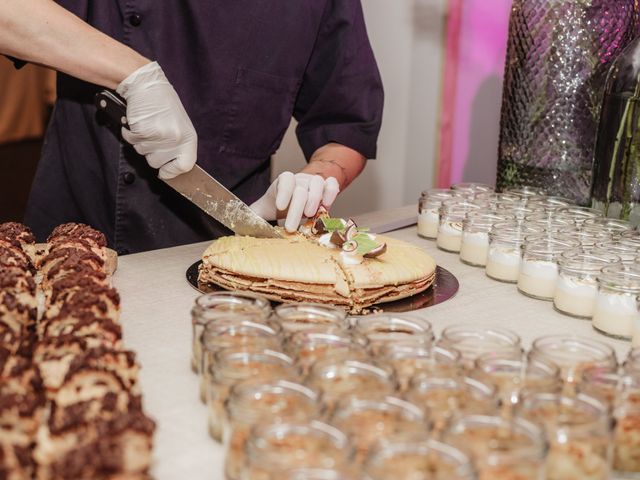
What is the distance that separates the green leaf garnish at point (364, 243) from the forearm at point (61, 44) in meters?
0.77

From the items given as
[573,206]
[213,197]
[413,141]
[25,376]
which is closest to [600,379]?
[25,376]

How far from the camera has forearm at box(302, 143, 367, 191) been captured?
268 cm

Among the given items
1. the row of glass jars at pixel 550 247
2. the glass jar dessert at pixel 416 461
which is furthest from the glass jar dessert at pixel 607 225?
the glass jar dessert at pixel 416 461

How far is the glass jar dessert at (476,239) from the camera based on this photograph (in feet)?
7.36

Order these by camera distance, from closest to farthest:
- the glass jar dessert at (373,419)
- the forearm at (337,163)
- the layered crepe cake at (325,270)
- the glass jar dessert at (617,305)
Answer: the glass jar dessert at (373,419) → the glass jar dessert at (617,305) → the layered crepe cake at (325,270) → the forearm at (337,163)

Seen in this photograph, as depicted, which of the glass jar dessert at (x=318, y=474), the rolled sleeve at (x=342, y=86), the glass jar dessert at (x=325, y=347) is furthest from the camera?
the rolled sleeve at (x=342, y=86)

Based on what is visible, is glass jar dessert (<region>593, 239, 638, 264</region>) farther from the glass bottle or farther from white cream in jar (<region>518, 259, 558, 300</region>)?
the glass bottle

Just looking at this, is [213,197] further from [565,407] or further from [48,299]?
Result: [565,407]

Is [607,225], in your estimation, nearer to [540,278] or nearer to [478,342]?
[540,278]

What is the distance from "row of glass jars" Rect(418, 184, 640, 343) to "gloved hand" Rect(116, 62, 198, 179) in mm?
772

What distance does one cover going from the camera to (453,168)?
12.7ft

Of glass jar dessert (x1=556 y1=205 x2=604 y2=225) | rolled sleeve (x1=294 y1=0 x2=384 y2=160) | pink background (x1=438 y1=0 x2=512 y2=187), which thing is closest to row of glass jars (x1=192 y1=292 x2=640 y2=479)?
glass jar dessert (x1=556 y1=205 x2=604 y2=225)

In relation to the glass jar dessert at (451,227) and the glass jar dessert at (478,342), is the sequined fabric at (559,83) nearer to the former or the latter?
the glass jar dessert at (451,227)

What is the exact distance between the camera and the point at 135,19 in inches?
95.1
